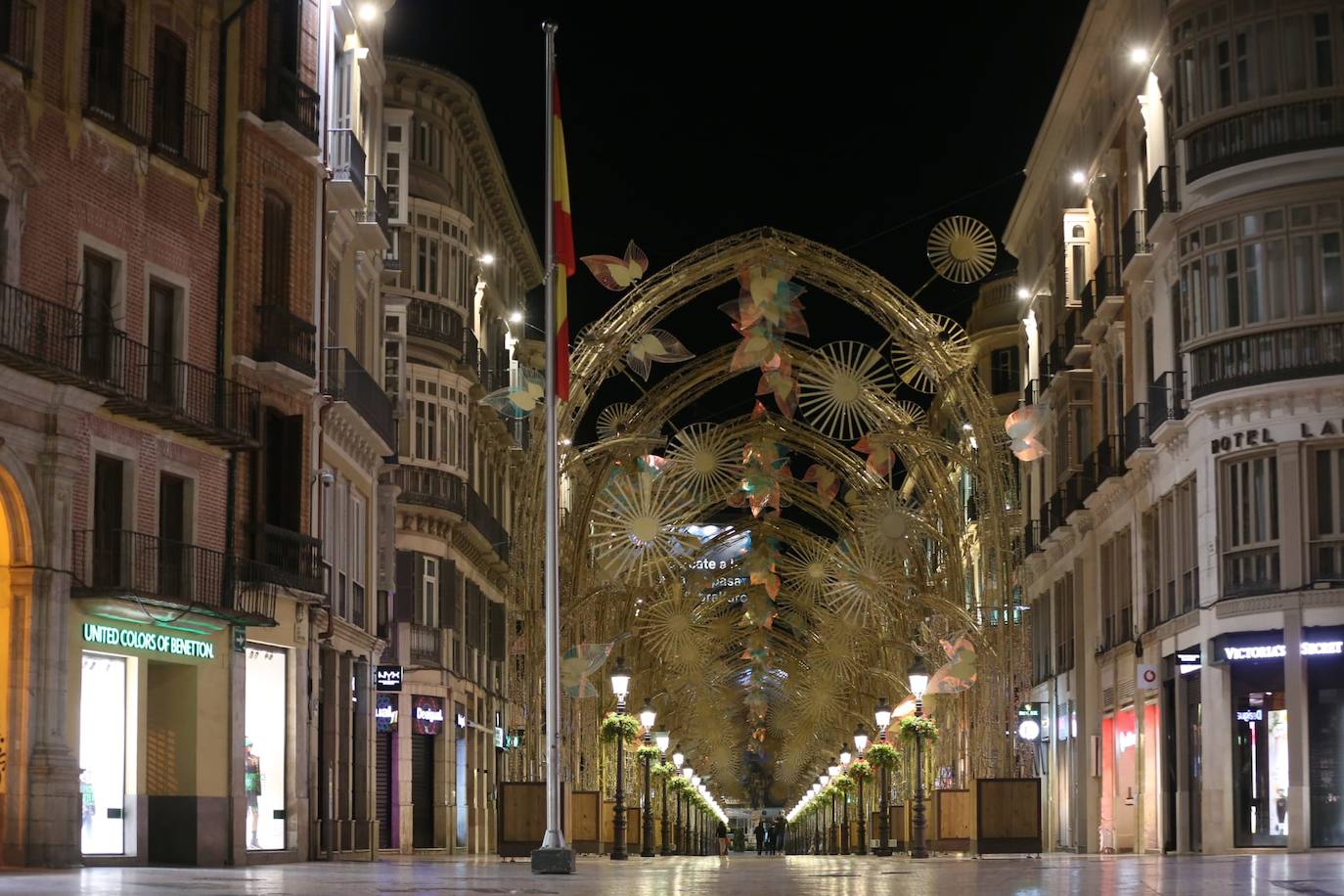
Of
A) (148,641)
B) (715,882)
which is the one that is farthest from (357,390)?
(715,882)

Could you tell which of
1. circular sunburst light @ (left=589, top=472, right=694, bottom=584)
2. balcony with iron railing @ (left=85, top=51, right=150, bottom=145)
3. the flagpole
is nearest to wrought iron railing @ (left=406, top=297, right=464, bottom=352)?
circular sunburst light @ (left=589, top=472, right=694, bottom=584)

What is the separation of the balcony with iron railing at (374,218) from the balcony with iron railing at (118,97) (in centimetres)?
1069

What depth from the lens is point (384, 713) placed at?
58344 millimetres

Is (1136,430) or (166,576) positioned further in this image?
(1136,430)

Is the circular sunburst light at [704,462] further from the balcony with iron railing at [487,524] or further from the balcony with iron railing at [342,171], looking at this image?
the balcony with iron railing at [342,171]

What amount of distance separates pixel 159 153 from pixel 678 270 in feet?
52.3

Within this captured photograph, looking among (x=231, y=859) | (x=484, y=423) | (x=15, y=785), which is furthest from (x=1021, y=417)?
(x=484, y=423)

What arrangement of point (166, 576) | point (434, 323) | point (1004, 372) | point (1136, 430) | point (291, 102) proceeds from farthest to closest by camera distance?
point (1004, 372) < point (434, 323) < point (1136, 430) < point (291, 102) < point (166, 576)

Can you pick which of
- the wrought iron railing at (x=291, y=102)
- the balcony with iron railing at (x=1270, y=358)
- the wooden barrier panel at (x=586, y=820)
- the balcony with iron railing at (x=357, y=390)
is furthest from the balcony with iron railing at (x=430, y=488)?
the balcony with iron railing at (x=1270, y=358)

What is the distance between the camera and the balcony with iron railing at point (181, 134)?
33344 mm

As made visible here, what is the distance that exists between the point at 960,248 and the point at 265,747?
17.6 m

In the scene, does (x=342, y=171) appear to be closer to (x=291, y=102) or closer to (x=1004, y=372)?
(x=291, y=102)

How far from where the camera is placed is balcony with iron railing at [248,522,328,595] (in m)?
36.1

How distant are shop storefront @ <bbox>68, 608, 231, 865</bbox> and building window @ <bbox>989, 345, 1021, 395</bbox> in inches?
2100
